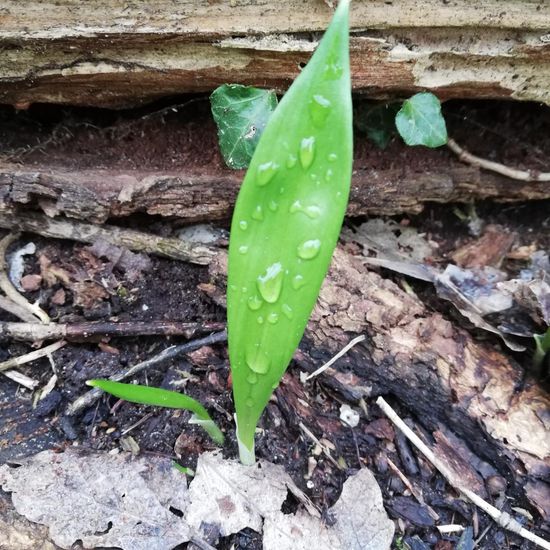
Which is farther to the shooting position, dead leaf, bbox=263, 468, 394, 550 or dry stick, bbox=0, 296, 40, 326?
dry stick, bbox=0, 296, 40, 326

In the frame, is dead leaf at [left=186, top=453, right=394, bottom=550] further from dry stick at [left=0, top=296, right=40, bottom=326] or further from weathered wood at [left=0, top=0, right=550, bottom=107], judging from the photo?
weathered wood at [left=0, top=0, right=550, bottom=107]

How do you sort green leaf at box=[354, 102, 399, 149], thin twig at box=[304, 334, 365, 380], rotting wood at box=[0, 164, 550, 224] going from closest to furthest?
thin twig at box=[304, 334, 365, 380]
rotting wood at box=[0, 164, 550, 224]
green leaf at box=[354, 102, 399, 149]

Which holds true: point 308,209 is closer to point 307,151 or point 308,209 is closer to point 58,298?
point 307,151

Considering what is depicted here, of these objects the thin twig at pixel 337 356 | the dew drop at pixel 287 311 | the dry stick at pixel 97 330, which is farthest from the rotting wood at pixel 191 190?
the dew drop at pixel 287 311

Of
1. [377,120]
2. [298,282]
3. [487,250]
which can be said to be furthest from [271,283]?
[487,250]

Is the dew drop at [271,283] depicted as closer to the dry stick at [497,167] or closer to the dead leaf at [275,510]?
the dead leaf at [275,510]

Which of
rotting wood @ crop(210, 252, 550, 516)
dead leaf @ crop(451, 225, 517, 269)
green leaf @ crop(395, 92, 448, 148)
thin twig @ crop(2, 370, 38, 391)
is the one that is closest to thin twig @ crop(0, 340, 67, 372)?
thin twig @ crop(2, 370, 38, 391)
